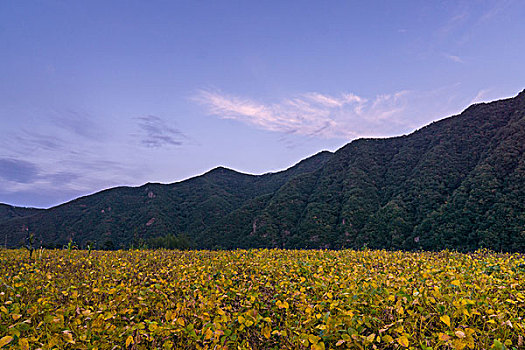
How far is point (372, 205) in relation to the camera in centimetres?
5181

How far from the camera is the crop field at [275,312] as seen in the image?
297 cm

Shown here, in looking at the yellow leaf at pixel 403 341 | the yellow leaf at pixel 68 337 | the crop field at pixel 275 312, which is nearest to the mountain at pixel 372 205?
the crop field at pixel 275 312

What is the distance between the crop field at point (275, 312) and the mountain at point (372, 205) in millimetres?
28197

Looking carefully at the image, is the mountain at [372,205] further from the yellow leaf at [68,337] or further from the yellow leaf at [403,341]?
the yellow leaf at [403,341]

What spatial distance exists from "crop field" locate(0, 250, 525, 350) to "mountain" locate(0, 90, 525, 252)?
28197 mm

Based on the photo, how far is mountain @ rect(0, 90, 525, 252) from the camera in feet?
120

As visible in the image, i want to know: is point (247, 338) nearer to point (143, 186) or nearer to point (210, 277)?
point (210, 277)

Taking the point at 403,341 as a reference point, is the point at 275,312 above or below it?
below

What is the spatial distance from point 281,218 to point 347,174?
18.4 meters

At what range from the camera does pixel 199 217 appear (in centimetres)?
7175

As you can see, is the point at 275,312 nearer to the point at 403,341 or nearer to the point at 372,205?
the point at 403,341

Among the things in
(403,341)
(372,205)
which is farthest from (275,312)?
(372,205)

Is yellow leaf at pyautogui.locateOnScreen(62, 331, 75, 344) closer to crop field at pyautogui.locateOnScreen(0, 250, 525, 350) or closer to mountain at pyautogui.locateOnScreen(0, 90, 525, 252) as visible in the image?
crop field at pyautogui.locateOnScreen(0, 250, 525, 350)

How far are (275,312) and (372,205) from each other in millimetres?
51433
